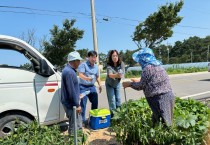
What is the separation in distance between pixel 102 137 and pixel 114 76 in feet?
4.40

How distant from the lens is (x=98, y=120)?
19.3 ft

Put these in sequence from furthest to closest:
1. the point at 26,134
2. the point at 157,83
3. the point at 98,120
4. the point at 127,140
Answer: the point at 98,120
the point at 127,140
the point at 157,83
the point at 26,134

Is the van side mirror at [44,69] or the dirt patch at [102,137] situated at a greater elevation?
the van side mirror at [44,69]

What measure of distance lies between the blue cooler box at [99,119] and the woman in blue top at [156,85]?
1.93m

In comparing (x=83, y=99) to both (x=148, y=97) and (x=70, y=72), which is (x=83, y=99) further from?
(x=148, y=97)

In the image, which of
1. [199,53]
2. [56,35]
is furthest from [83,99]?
[199,53]

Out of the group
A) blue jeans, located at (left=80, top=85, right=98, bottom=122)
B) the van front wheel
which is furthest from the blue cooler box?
the van front wheel

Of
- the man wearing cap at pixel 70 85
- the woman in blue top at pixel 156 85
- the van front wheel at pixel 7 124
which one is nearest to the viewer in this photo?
the woman in blue top at pixel 156 85

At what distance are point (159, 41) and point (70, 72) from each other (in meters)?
27.1

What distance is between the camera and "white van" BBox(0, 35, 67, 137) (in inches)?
189

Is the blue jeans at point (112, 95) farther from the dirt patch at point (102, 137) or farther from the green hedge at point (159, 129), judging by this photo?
the green hedge at point (159, 129)

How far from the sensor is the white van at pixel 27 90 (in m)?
4.81

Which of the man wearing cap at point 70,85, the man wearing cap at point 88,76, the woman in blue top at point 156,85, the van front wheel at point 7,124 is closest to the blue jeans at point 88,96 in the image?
the man wearing cap at point 88,76

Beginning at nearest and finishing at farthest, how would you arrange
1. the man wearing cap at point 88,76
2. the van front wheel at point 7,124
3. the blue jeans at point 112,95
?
1. the van front wheel at point 7,124
2. the man wearing cap at point 88,76
3. the blue jeans at point 112,95
